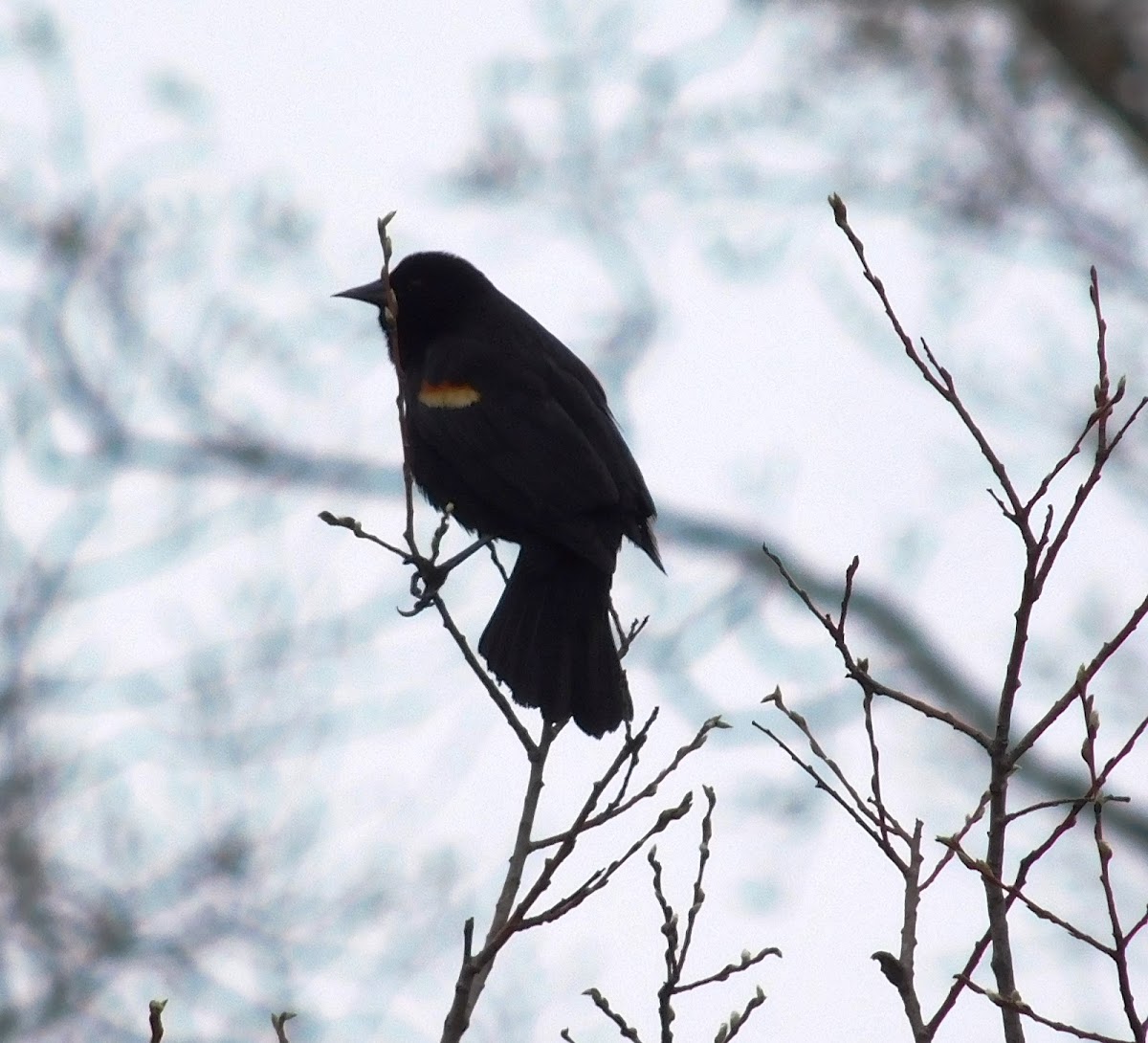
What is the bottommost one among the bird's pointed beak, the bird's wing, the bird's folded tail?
the bird's folded tail

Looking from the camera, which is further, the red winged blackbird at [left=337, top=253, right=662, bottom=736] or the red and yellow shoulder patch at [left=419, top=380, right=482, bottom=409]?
the red and yellow shoulder patch at [left=419, top=380, right=482, bottom=409]

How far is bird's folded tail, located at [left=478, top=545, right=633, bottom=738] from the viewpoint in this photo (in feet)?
10.8

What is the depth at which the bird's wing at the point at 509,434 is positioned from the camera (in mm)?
3701

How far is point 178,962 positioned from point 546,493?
4.90 m

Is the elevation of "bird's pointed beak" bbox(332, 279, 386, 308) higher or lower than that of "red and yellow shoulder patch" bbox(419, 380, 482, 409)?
higher

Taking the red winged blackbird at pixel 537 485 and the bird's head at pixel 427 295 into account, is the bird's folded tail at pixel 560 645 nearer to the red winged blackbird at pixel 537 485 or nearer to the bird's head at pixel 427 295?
the red winged blackbird at pixel 537 485

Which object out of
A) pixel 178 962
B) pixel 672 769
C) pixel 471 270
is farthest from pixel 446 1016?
pixel 178 962

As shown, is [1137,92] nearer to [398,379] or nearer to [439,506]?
[439,506]

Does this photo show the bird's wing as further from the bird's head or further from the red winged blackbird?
the bird's head

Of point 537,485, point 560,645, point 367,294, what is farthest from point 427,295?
point 560,645

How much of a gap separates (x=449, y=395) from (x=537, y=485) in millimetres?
465

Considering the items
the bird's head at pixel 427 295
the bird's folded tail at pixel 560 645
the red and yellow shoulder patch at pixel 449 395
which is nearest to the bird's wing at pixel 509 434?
the red and yellow shoulder patch at pixel 449 395

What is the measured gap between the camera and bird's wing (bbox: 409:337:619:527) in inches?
→ 146

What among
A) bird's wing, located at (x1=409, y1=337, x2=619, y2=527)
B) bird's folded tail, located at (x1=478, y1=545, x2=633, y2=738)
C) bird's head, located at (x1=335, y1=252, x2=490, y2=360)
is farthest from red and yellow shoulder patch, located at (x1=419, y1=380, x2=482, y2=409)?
bird's folded tail, located at (x1=478, y1=545, x2=633, y2=738)
